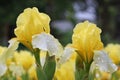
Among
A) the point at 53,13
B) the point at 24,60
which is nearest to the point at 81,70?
the point at 24,60

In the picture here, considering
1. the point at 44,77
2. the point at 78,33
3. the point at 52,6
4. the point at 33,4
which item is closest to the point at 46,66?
the point at 44,77

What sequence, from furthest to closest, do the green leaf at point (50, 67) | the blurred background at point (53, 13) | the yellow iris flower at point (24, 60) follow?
the blurred background at point (53, 13) < the yellow iris flower at point (24, 60) < the green leaf at point (50, 67)

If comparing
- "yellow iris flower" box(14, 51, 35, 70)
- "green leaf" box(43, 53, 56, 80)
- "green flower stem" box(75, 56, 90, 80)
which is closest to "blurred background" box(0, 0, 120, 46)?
"yellow iris flower" box(14, 51, 35, 70)

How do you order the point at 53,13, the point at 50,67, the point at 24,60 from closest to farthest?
the point at 50,67
the point at 24,60
the point at 53,13

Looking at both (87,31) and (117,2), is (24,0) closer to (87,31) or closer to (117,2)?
(117,2)

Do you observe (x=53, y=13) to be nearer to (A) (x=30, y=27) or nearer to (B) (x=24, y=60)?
(B) (x=24, y=60)

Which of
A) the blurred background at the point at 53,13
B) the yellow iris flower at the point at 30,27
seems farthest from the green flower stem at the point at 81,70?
the blurred background at the point at 53,13

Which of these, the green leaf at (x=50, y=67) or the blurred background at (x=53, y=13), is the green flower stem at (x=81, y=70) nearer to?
the green leaf at (x=50, y=67)

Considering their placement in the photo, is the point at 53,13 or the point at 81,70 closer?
the point at 81,70

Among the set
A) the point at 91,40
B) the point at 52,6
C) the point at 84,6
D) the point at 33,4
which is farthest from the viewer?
the point at 84,6

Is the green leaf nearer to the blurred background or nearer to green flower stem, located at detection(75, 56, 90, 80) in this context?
green flower stem, located at detection(75, 56, 90, 80)

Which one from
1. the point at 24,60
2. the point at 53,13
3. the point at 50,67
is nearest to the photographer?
the point at 50,67
